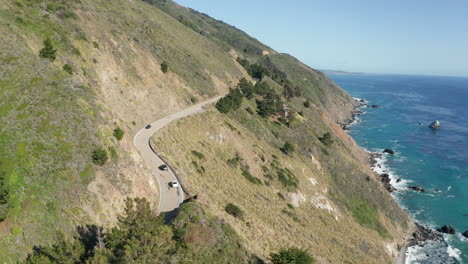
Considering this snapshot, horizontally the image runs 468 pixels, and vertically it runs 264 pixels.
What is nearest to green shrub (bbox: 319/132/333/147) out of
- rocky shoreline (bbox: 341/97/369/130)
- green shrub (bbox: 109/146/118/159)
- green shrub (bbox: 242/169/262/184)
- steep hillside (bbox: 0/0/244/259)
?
green shrub (bbox: 242/169/262/184)

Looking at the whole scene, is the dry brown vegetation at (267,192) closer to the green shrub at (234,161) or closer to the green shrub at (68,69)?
the green shrub at (234,161)

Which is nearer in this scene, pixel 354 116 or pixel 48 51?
pixel 48 51

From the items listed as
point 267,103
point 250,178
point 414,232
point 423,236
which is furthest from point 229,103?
point 423,236

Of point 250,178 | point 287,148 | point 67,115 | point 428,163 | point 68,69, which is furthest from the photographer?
point 428,163

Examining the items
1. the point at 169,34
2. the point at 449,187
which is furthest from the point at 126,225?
the point at 449,187

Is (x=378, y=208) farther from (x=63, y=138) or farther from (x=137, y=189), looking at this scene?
(x=63, y=138)

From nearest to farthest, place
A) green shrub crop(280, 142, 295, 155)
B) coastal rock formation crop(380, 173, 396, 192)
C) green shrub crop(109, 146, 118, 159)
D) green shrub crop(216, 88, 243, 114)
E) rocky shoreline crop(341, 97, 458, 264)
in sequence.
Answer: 1. green shrub crop(109, 146, 118, 159)
2. rocky shoreline crop(341, 97, 458, 264)
3. green shrub crop(216, 88, 243, 114)
4. green shrub crop(280, 142, 295, 155)
5. coastal rock formation crop(380, 173, 396, 192)

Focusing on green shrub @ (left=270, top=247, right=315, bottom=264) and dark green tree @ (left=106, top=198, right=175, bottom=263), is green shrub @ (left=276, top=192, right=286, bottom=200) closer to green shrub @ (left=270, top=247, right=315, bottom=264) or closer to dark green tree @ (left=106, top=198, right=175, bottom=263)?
green shrub @ (left=270, top=247, right=315, bottom=264)

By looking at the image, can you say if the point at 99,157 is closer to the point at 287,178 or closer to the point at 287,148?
the point at 287,178
